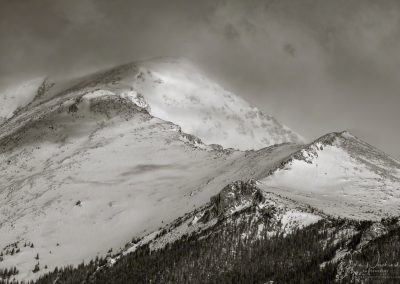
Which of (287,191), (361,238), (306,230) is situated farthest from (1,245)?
(361,238)

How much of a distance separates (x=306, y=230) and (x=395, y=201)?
4527 centimetres

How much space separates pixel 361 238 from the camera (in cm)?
12975

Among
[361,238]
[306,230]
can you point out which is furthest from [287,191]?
[361,238]

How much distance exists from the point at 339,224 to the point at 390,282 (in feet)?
97.4

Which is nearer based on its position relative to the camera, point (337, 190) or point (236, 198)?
point (236, 198)

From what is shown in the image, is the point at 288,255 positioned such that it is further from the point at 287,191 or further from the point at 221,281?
the point at 287,191

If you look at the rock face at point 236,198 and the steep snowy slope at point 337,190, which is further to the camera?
the steep snowy slope at point 337,190

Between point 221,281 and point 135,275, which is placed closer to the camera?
point 221,281

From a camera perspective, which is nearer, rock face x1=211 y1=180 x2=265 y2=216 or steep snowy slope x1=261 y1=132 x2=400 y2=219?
rock face x1=211 y1=180 x2=265 y2=216

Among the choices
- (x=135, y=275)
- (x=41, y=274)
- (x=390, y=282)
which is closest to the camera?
(x=390, y=282)

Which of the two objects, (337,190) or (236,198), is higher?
(337,190)

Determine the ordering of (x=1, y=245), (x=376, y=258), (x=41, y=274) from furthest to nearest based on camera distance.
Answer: (x=1, y=245), (x=41, y=274), (x=376, y=258)

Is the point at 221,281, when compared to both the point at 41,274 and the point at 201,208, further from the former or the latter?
the point at 41,274

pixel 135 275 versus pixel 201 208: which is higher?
pixel 201 208
